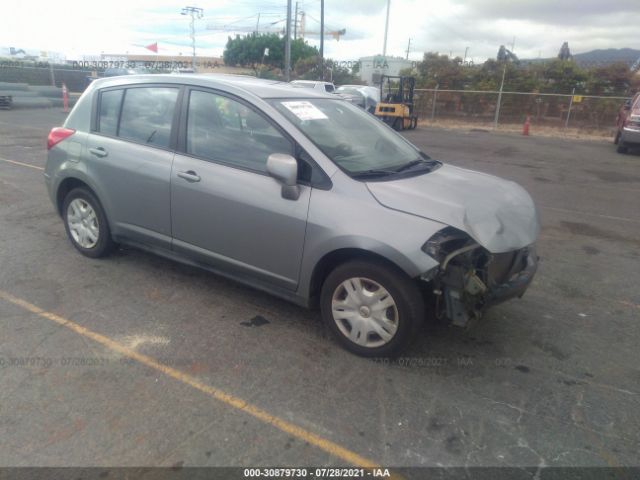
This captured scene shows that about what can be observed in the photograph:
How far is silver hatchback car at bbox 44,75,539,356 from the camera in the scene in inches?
121

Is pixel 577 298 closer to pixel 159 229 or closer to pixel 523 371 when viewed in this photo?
pixel 523 371

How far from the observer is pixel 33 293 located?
4062mm

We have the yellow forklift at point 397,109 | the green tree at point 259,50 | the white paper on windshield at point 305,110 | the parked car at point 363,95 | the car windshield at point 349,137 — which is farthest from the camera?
the green tree at point 259,50

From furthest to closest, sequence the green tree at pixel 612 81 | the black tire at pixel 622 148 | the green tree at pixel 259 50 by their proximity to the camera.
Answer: the green tree at pixel 259 50 → the green tree at pixel 612 81 → the black tire at pixel 622 148

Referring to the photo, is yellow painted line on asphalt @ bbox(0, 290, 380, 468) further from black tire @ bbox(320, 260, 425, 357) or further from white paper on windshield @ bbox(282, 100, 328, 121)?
white paper on windshield @ bbox(282, 100, 328, 121)

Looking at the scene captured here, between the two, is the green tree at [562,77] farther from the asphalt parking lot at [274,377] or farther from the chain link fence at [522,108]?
the asphalt parking lot at [274,377]

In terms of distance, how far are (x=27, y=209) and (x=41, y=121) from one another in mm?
12506

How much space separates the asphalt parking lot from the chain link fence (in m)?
Answer: 23.1

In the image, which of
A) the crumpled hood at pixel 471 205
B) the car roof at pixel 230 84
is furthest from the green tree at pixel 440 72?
the crumpled hood at pixel 471 205

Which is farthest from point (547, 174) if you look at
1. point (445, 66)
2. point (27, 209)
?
point (445, 66)

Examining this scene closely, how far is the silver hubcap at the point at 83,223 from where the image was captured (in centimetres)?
467

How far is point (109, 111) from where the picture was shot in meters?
4.50

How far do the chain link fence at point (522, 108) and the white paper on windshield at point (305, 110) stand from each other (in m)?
25.0

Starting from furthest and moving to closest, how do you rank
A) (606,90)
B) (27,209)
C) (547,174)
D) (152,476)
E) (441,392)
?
1. (606,90)
2. (547,174)
3. (27,209)
4. (441,392)
5. (152,476)
